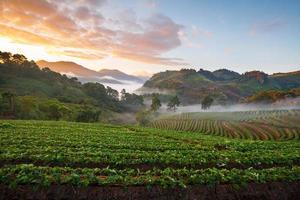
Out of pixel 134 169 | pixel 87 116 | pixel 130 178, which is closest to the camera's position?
pixel 130 178

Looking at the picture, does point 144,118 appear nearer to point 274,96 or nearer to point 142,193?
point 274,96

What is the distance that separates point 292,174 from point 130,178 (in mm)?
11797

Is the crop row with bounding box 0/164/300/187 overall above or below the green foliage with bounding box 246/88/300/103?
below

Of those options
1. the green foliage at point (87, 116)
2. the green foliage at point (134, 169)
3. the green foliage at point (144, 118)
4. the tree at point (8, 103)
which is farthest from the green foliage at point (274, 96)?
the green foliage at point (134, 169)

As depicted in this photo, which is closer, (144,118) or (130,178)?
(130,178)

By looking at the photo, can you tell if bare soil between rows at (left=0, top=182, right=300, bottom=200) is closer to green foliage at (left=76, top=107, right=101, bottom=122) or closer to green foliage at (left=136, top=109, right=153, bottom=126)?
green foliage at (left=76, top=107, right=101, bottom=122)

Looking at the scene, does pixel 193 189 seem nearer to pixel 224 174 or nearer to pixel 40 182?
pixel 224 174

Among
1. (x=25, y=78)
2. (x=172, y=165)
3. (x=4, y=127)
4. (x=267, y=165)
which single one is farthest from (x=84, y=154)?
(x=25, y=78)

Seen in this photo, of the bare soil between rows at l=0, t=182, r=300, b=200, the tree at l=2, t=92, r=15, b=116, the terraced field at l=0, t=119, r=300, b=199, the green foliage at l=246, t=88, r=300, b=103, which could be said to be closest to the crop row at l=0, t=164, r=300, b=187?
the terraced field at l=0, t=119, r=300, b=199

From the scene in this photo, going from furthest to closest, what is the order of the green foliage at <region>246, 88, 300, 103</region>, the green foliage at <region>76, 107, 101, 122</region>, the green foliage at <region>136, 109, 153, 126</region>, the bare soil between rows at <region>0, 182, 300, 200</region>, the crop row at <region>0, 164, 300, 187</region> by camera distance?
1. the green foliage at <region>246, 88, 300, 103</region>
2. the green foliage at <region>136, 109, 153, 126</region>
3. the green foliage at <region>76, 107, 101, 122</region>
4. the crop row at <region>0, 164, 300, 187</region>
5. the bare soil between rows at <region>0, 182, 300, 200</region>

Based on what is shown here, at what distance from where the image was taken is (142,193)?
15.7 meters

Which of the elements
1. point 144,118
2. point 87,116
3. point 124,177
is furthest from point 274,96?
point 124,177

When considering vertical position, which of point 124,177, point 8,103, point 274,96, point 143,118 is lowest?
point 143,118

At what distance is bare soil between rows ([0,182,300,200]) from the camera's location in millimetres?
15031
